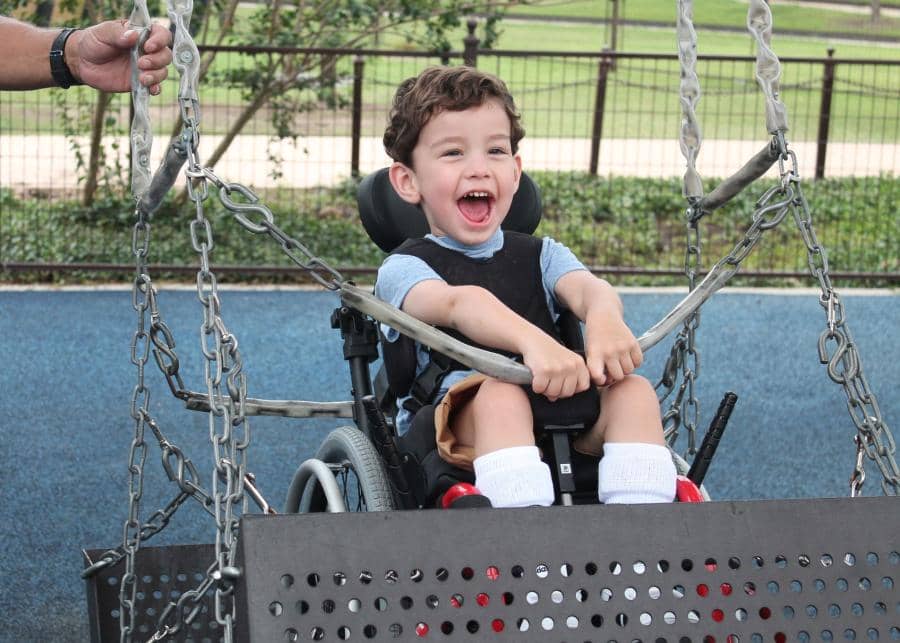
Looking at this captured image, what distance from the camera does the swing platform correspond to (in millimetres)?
1991

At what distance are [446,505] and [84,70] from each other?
156cm

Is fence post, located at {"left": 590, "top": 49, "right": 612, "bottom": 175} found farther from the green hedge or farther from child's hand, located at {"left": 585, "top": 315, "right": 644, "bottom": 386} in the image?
child's hand, located at {"left": 585, "top": 315, "right": 644, "bottom": 386}

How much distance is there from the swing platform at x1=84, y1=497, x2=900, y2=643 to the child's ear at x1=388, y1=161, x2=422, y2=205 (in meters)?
1.05

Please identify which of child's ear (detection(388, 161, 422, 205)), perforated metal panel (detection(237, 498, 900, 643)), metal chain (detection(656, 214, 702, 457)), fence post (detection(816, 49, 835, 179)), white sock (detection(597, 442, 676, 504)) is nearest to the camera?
perforated metal panel (detection(237, 498, 900, 643))

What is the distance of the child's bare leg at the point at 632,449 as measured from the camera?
241 cm

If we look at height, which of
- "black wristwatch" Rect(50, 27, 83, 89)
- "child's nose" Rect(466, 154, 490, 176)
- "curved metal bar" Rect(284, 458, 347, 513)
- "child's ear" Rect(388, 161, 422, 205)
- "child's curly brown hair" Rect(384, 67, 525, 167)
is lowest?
"curved metal bar" Rect(284, 458, 347, 513)

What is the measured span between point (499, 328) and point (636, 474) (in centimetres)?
40

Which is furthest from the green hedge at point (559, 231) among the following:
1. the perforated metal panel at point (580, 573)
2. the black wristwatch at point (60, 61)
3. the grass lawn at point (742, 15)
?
the grass lawn at point (742, 15)

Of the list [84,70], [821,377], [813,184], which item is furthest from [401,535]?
[813,184]

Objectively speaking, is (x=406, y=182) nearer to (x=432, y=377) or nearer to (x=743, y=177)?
(x=432, y=377)

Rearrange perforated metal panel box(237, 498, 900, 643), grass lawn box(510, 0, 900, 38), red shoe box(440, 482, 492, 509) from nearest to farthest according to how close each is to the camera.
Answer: perforated metal panel box(237, 498, 900, 643), red shoe box(440, 482, 492, 509), grass lawn box(510, 0, 900, 38)

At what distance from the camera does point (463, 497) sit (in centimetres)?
230

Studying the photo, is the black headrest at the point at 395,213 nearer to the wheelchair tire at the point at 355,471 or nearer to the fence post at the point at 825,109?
the wheelchair tire at the point at 355,471

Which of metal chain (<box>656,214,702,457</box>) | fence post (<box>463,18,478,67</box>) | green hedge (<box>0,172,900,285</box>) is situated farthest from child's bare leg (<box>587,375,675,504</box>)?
green hedge (<box>0,172,900,285</box>)
